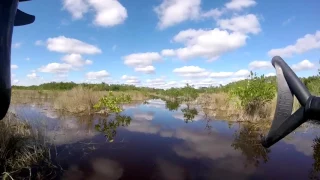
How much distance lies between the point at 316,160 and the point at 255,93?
816 cm

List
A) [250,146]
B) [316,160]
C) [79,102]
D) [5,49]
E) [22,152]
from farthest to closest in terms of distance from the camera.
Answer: [79,102] → [250,146] → [316,160] → [22,152] → [5,49]

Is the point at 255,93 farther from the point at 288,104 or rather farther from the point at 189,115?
the point at 288,104

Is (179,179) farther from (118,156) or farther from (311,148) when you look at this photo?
(311,148)

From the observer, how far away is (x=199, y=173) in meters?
7.06

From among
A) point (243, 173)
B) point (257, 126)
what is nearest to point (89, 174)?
point (243, 173)

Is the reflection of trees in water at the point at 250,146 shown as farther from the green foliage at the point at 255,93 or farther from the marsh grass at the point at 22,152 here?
the marsh grass at the point at 22,152

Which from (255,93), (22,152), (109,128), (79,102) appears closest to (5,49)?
(22,152)

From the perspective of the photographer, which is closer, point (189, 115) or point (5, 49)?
point (5, 49)

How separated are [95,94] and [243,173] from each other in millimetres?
16209

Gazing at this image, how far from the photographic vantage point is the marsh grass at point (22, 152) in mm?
6355

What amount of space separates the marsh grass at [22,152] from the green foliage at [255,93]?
41.5ft

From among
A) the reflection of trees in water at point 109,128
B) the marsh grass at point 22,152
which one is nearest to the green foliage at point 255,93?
the reflection of trees in water at point 109,128

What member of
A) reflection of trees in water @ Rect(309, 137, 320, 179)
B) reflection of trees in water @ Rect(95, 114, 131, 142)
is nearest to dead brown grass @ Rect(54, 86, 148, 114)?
reflection of trees in water @ Rect(95, 114, 131, 142)

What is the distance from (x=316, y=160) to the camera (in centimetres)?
838
